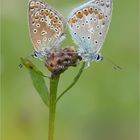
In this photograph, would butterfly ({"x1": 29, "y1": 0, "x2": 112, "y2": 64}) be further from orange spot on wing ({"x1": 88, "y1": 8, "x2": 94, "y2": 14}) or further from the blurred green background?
the blurred green background

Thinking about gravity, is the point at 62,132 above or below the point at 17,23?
below

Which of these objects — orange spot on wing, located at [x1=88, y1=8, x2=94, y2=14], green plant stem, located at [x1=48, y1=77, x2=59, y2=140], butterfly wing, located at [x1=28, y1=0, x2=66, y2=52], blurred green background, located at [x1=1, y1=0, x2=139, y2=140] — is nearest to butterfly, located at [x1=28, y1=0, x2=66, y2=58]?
butterfly wing, located at [x1=28, y1=0, x2=66, y2=52]

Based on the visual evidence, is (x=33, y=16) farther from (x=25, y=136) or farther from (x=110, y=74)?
(x=110, y=74)

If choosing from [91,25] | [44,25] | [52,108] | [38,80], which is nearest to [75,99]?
[91,25]

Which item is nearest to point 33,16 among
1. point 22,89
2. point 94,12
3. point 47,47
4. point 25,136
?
point 47,47

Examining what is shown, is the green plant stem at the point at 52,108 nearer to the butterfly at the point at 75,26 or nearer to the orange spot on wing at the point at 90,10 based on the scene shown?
the butterfly at the point at 75,26

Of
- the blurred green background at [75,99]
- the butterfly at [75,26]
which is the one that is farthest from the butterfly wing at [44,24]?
the blurred green background at [75,99]

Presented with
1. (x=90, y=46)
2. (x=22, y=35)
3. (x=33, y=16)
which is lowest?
(x=22, y=35)

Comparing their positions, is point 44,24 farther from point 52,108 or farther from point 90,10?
point 52,108
